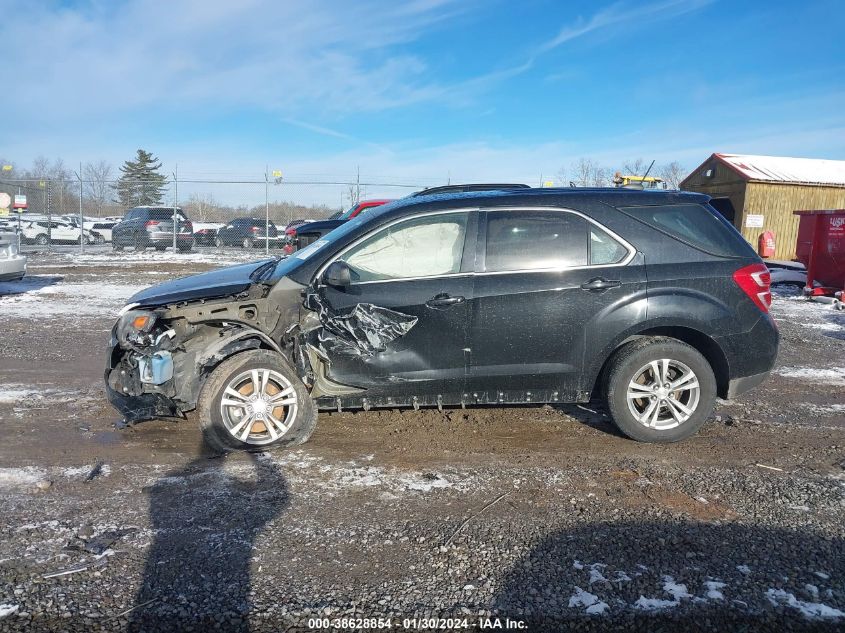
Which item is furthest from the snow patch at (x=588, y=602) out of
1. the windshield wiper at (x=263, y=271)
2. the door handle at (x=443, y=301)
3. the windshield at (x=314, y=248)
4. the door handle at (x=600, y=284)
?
the windshield wiper at (x=263, y=271)

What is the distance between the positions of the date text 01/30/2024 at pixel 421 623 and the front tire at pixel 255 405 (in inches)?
75.4

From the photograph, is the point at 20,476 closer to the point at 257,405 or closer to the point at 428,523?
the point at 257,405

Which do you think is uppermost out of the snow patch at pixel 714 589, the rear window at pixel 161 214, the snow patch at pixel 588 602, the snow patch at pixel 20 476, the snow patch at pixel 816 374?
the rear window at pixel 161 214

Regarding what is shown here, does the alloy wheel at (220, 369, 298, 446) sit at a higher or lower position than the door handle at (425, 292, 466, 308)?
lower

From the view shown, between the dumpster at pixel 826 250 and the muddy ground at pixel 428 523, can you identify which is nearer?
the muddy ground at pixel 428 523

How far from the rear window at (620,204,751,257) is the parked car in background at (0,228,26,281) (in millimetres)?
11305

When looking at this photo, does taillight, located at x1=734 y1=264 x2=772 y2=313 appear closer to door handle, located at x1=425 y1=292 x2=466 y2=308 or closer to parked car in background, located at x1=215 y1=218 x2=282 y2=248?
door handle, located at x1=425 y1=292 x2=466 y2=308

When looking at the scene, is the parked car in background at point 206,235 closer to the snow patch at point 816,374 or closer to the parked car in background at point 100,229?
the parked car in background at point 100,229

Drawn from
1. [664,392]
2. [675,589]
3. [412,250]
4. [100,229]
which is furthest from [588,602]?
[100,229]

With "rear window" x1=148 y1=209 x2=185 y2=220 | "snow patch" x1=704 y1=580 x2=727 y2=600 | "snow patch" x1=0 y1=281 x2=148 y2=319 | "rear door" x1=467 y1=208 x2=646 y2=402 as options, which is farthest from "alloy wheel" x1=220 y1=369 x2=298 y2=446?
"rear window" x1=148 y1=209 x2=185 y2=220

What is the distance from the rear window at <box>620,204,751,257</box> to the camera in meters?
4.64

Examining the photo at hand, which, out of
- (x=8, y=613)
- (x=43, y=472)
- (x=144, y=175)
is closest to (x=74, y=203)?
(x=144, y=175)

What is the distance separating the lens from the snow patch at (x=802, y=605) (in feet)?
8.54

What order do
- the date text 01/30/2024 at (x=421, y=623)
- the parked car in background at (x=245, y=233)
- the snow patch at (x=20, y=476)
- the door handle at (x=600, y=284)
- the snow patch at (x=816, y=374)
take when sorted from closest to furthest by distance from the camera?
the date text 01/30/2024 at (x=421, y=623) → the snow patch at (x=20, y=476) → the door handle at (x=600, y=284) → the snow patch at (x=816, y=374) → the parked car in background at (x=245, y=233)
